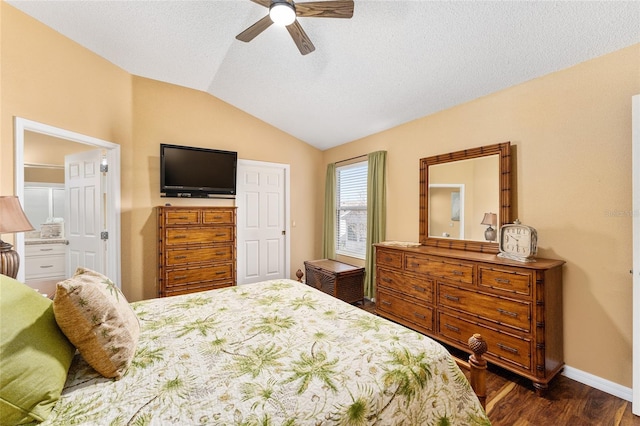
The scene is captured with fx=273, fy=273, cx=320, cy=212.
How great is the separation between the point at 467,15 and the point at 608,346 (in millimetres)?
2603

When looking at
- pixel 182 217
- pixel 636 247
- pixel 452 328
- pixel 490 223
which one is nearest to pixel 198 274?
pixel 182 217

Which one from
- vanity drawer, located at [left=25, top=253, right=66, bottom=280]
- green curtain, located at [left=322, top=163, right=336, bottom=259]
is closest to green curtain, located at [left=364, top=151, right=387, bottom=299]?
green curtain, located at [left=322, top=163, right=336, bottom=259]

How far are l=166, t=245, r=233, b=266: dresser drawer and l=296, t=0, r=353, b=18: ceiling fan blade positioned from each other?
2834mm

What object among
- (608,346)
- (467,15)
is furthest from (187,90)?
(608,346)

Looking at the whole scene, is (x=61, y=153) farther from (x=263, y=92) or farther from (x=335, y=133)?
(x=335, y=133)

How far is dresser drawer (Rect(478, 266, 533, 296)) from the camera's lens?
2.01 m

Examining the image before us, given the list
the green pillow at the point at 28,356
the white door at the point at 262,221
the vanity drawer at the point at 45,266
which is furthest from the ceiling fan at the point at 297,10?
the vanity drawer at the point at 45,266

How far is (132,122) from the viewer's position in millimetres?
3459

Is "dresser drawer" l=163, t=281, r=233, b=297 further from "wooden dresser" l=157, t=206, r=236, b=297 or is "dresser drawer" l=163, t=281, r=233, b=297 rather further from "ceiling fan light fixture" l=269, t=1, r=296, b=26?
"ceiling fan light fixture" l=269, t=1, r=296, b=26

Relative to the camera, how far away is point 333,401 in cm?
95

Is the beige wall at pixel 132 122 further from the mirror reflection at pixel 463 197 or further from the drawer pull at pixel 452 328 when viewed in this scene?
the drawer pull at pixel 452 328

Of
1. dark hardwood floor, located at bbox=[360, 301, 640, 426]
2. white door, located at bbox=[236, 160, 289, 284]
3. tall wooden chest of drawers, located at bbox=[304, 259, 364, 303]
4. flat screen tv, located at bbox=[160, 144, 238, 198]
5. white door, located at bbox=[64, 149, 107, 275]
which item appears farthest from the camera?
white door, located at bbox=[236, 160, 289, 284]

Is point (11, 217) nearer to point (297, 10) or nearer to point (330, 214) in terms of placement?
point (297, 10)

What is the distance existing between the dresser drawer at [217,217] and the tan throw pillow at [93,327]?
2528mm
